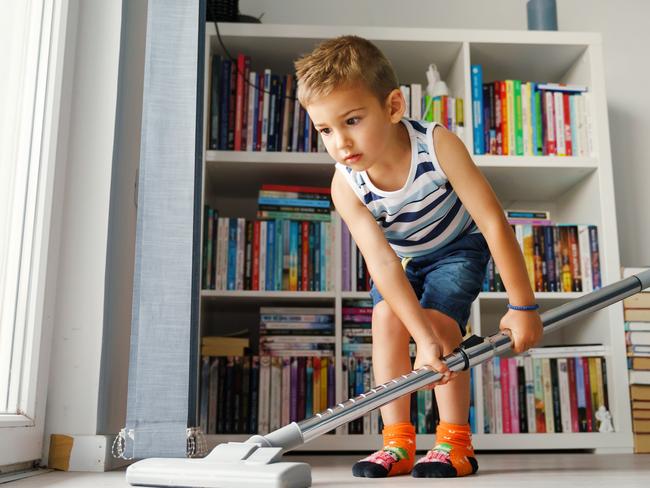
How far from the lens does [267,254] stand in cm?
188

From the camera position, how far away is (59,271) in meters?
1.23

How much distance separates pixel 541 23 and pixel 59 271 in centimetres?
153

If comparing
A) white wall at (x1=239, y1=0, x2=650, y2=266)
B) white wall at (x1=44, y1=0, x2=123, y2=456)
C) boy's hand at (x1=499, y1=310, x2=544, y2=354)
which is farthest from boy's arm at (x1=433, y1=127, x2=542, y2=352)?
white wall at (x1=239, y1=0, x2=650, y2=266)

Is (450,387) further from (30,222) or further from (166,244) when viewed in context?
(30,222)

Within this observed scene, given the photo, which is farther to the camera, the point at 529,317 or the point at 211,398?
the point at 211,398

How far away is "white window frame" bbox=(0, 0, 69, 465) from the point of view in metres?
1.13

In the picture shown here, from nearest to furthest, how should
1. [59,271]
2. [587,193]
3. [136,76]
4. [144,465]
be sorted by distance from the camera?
[144,465] → [59,271] → [136,76] → [587,193]

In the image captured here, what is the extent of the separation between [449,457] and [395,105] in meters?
0.59

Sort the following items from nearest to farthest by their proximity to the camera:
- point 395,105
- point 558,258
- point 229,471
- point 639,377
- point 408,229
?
point 229,471 < point 395,105 < point 408,229 < point 639,377 < point 558,258

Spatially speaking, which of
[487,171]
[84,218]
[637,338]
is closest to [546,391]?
[637,338]

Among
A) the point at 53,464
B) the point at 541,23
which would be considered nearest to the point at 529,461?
the point at 53,464

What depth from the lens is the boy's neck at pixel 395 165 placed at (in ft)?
4.04

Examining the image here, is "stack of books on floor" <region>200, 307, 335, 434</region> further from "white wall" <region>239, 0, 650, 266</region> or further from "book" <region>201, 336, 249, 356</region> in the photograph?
"white wall" <region>239, 0, 650, 266</region>

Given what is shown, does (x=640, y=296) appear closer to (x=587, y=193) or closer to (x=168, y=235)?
(x=587, y=193)
